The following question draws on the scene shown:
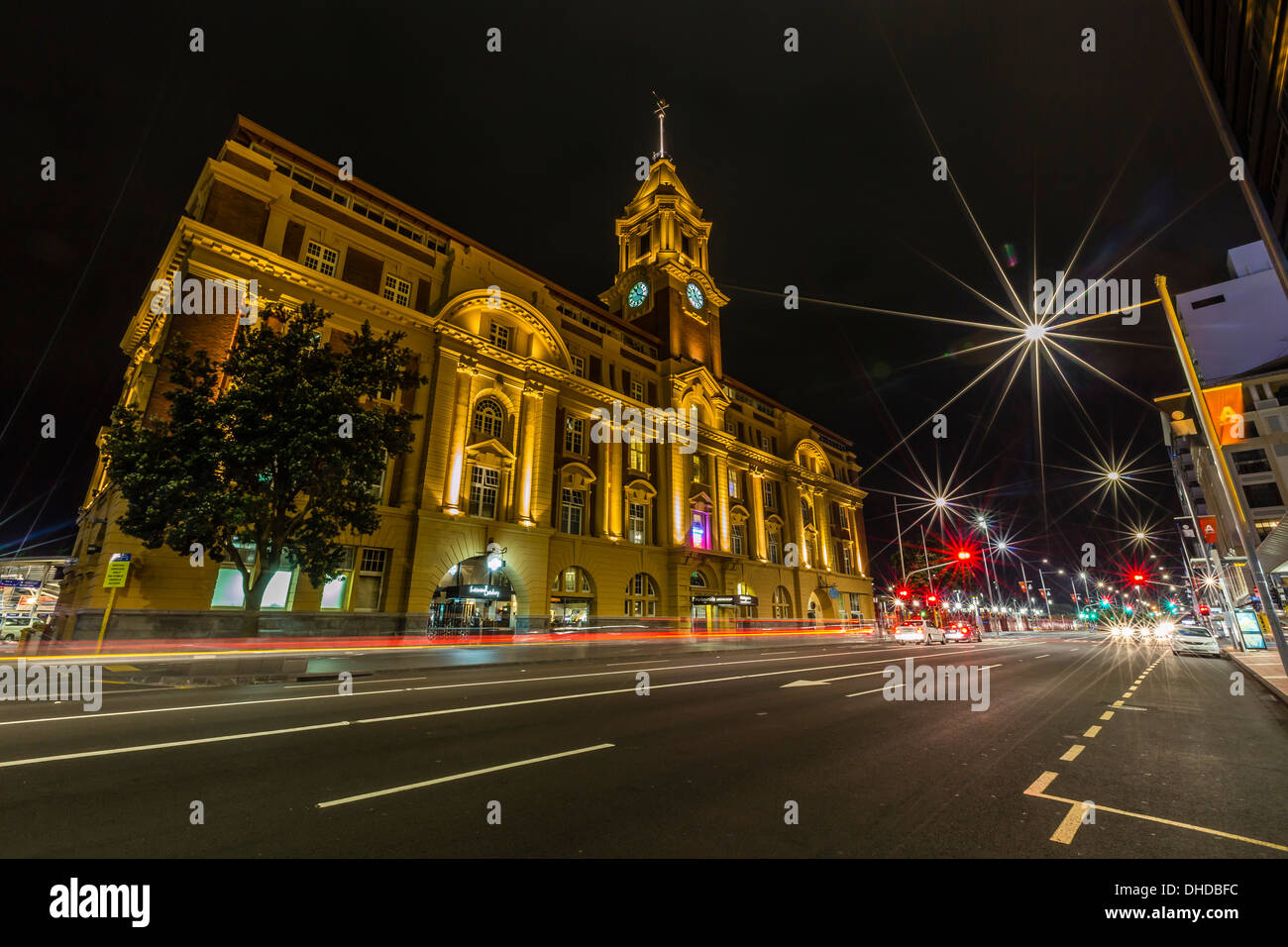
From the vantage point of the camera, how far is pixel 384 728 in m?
7.80

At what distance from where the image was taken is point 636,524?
3706 centimetres

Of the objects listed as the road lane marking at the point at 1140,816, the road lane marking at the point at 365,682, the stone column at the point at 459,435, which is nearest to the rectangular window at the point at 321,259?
the stone column at the point at 459,435

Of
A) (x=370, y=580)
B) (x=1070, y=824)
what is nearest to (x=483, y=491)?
(x=370, y=580)

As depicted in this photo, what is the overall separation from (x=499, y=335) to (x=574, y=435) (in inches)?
306

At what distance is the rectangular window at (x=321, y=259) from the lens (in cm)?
2636

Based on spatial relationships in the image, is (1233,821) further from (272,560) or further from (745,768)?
(272,560)

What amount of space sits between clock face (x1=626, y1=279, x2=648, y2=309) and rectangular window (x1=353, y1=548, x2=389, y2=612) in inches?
1305

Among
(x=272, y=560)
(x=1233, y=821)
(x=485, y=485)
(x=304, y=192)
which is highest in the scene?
(x=304, y=192)

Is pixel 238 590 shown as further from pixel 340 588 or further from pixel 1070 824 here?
pixel 1070 824

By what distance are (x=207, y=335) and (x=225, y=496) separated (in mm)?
11361

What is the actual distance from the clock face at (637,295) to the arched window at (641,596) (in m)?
26.1

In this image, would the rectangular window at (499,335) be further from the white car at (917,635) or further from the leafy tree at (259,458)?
the white car at (917,635)

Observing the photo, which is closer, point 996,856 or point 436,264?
point 996,856
